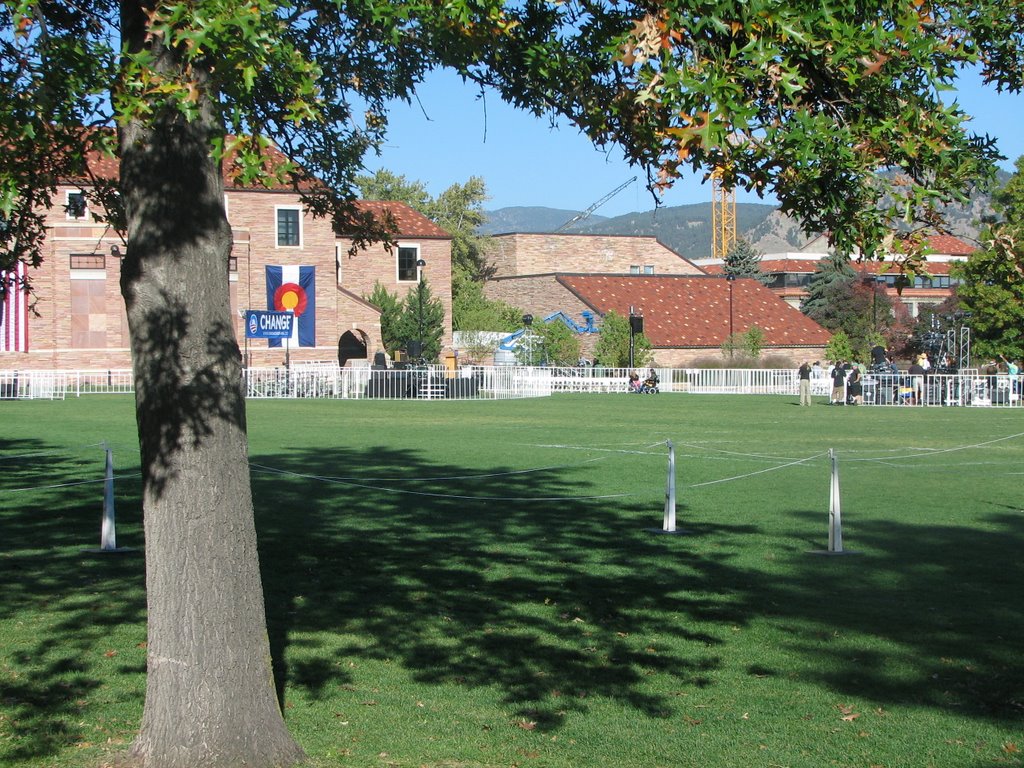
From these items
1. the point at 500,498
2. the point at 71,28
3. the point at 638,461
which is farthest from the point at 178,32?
the point at 638,461

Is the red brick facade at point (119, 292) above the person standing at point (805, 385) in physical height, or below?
above

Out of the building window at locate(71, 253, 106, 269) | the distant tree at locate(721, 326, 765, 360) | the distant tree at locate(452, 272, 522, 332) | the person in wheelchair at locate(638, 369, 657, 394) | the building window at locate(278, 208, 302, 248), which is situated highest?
the building window at locate(278, 208, 302, 248)

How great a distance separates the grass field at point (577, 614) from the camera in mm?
7059

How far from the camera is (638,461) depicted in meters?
21.4

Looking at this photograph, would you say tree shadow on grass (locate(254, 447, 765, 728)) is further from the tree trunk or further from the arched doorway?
the arched doorway

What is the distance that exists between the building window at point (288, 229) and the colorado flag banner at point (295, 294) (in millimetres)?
3072

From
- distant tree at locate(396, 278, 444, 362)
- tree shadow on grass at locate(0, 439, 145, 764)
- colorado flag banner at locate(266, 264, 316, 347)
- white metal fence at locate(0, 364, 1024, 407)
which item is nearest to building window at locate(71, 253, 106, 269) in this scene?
white metal fence at locate(0, 364, 1024, 407)

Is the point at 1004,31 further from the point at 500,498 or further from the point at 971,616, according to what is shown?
the point at 500,498

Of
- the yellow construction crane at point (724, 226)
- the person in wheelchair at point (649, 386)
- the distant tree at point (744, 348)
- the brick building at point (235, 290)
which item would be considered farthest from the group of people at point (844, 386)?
the yellow construction crane at point (724, 226)

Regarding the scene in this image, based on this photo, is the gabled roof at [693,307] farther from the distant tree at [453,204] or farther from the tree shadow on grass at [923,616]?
the tree shadow on grass at [923,616]

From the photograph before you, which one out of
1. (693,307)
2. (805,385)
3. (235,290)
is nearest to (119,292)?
(235,290)

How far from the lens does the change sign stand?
163 feet

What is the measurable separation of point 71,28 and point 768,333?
67.2 metres

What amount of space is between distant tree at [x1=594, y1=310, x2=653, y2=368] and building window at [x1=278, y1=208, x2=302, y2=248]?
590 inches
